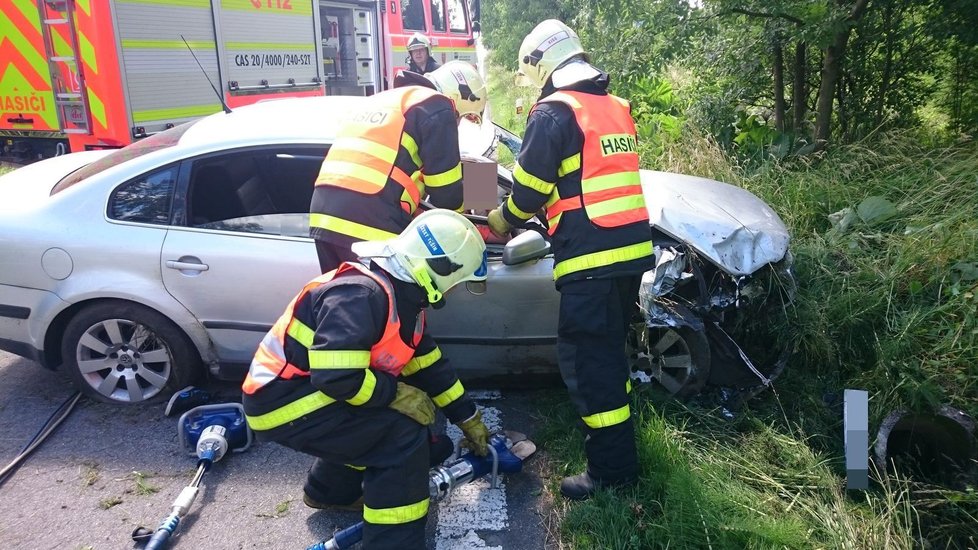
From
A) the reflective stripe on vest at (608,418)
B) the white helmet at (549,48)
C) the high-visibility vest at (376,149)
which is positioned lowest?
the reflective stripe on vest at (608,418)

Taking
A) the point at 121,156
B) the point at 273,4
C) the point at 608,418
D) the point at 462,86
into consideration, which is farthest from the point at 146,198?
the point at 273,4

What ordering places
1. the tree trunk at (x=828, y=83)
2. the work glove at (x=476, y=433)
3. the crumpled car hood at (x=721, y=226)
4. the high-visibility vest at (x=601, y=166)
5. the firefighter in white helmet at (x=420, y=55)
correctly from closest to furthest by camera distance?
the high-visibility vest at (x=601, y=166), the work glove at (x=476, y=433), the crumpled car hood at (x=721, y=226), the tree trunk at (x=828, y=83), the firefighter in white helmet at (x=420, y=55)

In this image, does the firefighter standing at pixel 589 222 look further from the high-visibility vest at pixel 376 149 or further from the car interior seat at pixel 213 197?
the car interior seat at pixel 213 197

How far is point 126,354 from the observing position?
353 cm

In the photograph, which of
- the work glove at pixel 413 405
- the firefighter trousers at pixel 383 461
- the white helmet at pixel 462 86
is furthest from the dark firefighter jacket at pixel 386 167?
the firefighter trousers at pixel 383 461

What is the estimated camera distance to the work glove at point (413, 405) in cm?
238

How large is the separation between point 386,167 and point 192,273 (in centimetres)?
116

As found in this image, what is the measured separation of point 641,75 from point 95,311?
4.37 meters

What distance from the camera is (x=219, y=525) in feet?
9.25

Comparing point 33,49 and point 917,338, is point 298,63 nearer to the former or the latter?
point 33,49

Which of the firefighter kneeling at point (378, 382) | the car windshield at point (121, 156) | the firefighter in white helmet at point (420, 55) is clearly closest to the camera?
the firefighter kneeling at point (378, 382)

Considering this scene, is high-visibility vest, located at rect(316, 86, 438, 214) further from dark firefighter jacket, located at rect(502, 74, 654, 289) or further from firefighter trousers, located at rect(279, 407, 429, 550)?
firefighter trousers, located at rect(279, 407, 429, 550)

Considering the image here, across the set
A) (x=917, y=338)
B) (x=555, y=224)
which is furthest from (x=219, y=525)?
(x=917, y=338)

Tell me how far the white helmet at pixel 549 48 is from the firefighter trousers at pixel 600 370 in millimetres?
931
